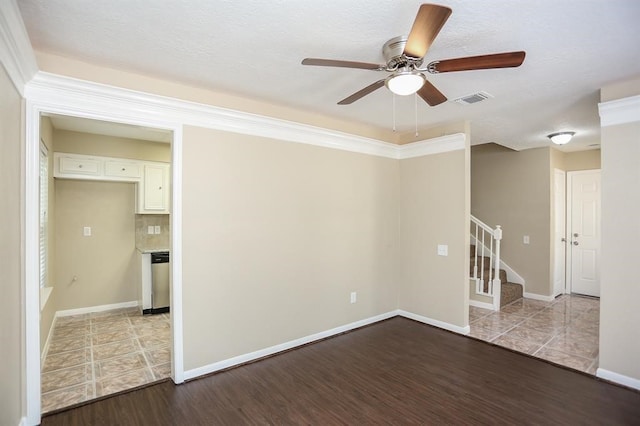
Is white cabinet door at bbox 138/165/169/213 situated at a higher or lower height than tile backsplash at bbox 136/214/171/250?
higher

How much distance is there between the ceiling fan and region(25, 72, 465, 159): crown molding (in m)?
1.42

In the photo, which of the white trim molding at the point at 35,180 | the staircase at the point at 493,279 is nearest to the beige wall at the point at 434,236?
the staircase at the point at 493,279

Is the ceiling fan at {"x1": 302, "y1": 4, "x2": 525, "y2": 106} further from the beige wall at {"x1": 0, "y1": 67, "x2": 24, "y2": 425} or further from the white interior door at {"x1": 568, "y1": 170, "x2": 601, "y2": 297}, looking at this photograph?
the white interior door at {"x1": 568, "y1": 170, "x2": 601, "y2": 297}

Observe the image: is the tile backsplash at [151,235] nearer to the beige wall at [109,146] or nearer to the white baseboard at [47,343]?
the beige wall at [109,146]

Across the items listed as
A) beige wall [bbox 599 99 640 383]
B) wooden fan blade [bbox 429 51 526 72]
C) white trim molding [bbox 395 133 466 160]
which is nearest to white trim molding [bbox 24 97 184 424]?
wooden fan blade [bbox 429 51 526 72]

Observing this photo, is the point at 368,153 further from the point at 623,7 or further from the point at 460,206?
the point at 623,7

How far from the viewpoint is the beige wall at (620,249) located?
9.14 ft

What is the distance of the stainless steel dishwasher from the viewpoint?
473 cm

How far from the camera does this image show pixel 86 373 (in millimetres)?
3006

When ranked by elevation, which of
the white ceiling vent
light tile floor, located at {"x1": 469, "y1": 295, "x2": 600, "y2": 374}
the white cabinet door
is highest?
the white ceiling vent

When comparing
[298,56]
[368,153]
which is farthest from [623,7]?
[368,153]

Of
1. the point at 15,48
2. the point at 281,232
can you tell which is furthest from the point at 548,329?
the point at 15,48

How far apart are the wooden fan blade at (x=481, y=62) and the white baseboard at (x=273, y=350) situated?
10.1ft

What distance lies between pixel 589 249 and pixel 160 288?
24.1ft
